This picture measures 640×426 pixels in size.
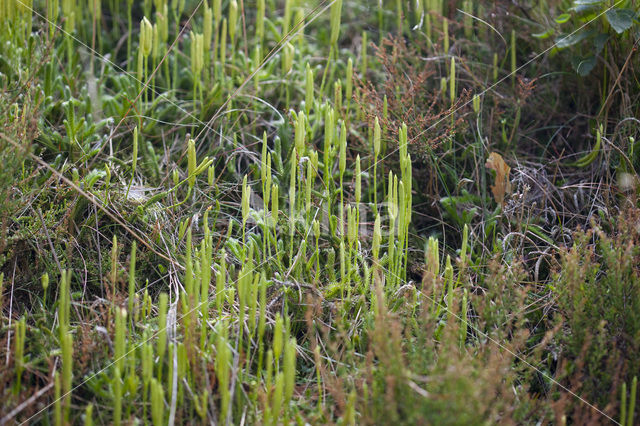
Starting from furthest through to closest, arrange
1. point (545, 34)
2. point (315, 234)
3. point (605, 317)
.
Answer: point (545, 34), point (315, 234), point (605, 317)

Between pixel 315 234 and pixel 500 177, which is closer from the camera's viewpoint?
pixel 315 234

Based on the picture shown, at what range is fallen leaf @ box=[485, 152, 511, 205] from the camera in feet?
6.12

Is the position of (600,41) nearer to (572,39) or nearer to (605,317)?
(572,39)

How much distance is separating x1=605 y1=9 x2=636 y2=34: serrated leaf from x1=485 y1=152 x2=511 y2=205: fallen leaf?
0.53m

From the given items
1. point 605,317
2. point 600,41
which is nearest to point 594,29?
point 600,41

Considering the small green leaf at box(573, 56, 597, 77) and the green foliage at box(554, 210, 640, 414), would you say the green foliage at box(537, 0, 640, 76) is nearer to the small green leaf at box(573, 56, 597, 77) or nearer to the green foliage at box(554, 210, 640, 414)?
the small green leaf at box(573, 56, 597, 77)

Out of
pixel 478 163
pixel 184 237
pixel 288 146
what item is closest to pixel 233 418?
pixel 184 237

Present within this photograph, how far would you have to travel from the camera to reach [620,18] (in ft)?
6.38

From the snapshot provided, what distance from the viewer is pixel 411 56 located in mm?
2412

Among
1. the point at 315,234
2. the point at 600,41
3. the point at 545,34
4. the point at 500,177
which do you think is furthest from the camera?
the point at 545,34

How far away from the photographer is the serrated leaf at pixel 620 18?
191 centimetres

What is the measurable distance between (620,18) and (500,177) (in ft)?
2.12

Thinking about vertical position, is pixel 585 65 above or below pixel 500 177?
above

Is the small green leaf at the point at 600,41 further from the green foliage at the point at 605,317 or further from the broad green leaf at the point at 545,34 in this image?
the green foliage at the point at 605,317
